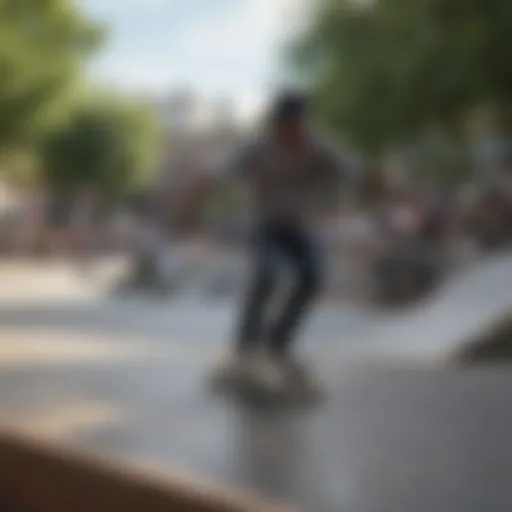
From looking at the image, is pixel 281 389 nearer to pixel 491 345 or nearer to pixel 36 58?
pixel 491 345

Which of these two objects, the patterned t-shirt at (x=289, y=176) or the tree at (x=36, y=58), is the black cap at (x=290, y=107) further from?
the tree at (x=36, y=58)

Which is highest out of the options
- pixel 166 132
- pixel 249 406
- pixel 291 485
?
pixel 166 132

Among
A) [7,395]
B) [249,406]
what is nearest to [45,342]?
[7,395]

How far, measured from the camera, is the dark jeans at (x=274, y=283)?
0.70 meters

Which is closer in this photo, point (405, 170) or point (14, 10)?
point (405, 170)

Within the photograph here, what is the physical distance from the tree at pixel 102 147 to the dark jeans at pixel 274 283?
0.09 metres

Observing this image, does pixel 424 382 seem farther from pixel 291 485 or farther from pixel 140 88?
pixel 140 88

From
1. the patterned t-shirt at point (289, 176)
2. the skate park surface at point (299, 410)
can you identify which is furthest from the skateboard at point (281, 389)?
the patterned t-shirt at point (289, 176)

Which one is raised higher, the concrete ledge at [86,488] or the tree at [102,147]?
the tree at [102,147]

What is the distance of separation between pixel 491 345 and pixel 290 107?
0.67 feet

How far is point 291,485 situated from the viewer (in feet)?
2.20

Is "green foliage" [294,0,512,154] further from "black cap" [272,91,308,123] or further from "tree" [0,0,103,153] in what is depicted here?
"tree" [0,0,103,153]

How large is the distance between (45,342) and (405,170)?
0.33 metres

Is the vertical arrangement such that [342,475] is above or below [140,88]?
below
